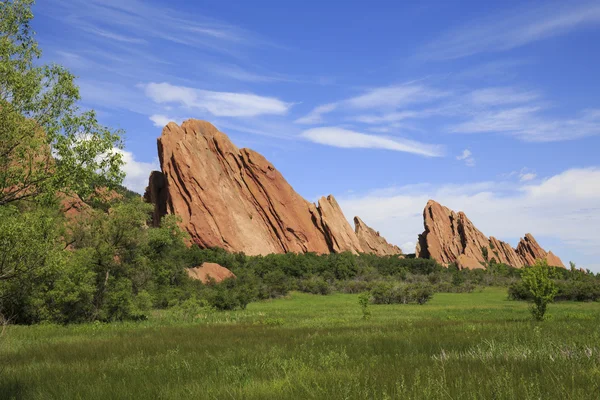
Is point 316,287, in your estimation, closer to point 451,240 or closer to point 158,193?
point 158,193

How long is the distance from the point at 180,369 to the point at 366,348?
5460 millimetres

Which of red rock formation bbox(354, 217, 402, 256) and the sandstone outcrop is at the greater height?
red rock formation bbox(354, 217, 402, 256)

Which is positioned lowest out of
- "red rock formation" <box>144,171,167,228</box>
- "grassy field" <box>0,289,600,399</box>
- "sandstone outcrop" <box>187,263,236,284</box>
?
"sandstone outcrop" <box>187,263,236,284</box>

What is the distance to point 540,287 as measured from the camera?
25656mm

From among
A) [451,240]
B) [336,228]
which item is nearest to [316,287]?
[336,228]

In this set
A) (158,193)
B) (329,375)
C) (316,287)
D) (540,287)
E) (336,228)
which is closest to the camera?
(329,375)

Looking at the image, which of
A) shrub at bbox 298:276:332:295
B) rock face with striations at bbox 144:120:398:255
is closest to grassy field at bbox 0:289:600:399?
shrub at bbox 298:276:332:295

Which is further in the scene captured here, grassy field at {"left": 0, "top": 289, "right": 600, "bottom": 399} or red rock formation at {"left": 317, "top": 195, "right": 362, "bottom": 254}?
red rock formation at {"left": 317, "top": 195, "right": 362, "bottom": 254}

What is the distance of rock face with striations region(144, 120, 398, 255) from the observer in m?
118

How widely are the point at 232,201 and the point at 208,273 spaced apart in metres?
63.5

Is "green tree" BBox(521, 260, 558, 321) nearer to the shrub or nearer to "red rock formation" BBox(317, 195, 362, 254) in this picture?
the shrub

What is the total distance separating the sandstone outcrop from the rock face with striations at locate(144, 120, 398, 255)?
44987mm

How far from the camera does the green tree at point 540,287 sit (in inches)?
998

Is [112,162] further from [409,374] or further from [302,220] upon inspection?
[302,220]
